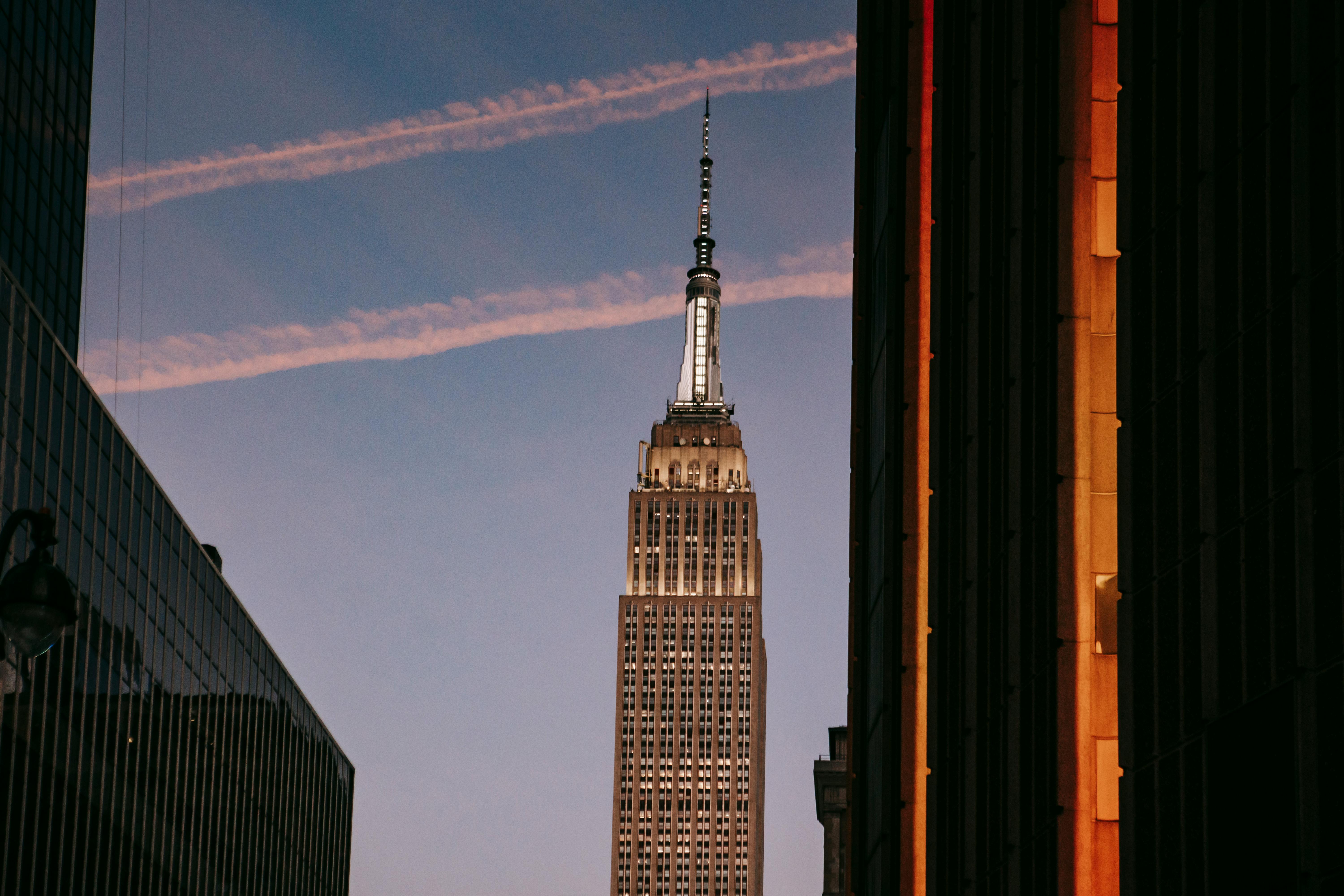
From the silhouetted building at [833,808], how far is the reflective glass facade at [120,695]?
3229cm

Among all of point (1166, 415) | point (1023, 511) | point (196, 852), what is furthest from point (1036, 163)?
point (196, 852)

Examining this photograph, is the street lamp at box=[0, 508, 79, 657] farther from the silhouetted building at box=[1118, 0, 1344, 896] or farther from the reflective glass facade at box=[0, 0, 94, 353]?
the reflective glass facade at box=[0, 0, 94, 353]

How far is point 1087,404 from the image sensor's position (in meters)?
33.8

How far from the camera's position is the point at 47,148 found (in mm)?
96312

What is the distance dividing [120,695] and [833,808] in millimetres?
49402

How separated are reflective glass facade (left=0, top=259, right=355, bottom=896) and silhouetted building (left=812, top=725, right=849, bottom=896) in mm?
32289

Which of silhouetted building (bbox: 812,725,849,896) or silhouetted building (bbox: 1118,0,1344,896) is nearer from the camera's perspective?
silhouetted building (bbox: 1118,0,1344,896)

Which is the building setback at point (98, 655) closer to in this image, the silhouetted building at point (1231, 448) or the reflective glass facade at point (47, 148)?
the reflective glass facade at point (47, 148)

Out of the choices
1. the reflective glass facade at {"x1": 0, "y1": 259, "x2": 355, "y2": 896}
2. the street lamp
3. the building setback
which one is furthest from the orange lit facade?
the building setback

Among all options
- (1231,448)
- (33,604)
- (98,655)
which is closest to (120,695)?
(98,655)

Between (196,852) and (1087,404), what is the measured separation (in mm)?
69605

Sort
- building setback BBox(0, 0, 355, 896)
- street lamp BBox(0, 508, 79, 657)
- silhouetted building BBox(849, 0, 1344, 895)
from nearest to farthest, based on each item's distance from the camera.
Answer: street lamp BBox(0, 508, 79, 657), silhouetted building BBox(849, 0, 1344, 895), building setback BBox(0, 0, 355, 896)

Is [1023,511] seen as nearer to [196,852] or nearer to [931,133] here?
[931,133]

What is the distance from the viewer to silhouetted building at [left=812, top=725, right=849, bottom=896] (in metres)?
113
